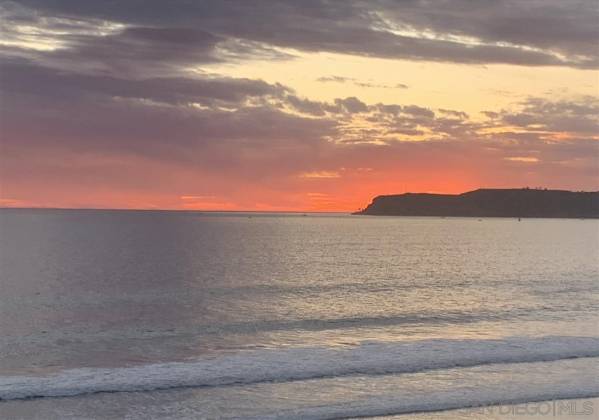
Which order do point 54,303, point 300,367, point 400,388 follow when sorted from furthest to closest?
point 54,303
point 300,367
point 400,388

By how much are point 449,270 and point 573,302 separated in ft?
85.6

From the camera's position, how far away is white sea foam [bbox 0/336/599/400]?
20.7 meters

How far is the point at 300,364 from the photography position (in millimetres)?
23453

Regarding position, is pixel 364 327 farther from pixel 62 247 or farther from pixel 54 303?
pixel 62 247

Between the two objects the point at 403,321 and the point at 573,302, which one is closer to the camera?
the point at 403,321

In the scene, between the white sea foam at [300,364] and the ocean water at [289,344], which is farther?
the white sea foam at [300,364]

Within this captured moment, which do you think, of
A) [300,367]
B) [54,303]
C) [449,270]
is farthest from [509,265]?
[300,367]

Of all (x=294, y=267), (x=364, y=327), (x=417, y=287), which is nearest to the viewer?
(x=364, y=327)

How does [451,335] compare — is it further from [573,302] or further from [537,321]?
[573,302]

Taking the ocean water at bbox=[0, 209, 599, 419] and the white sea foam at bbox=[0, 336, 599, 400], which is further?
the white sea foam at bbox=[0, 336, 599, 400]

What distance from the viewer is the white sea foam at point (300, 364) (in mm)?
20734

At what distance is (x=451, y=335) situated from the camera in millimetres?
30719

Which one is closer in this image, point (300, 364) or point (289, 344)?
point (300, 364)

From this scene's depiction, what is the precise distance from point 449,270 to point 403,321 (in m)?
36.0
